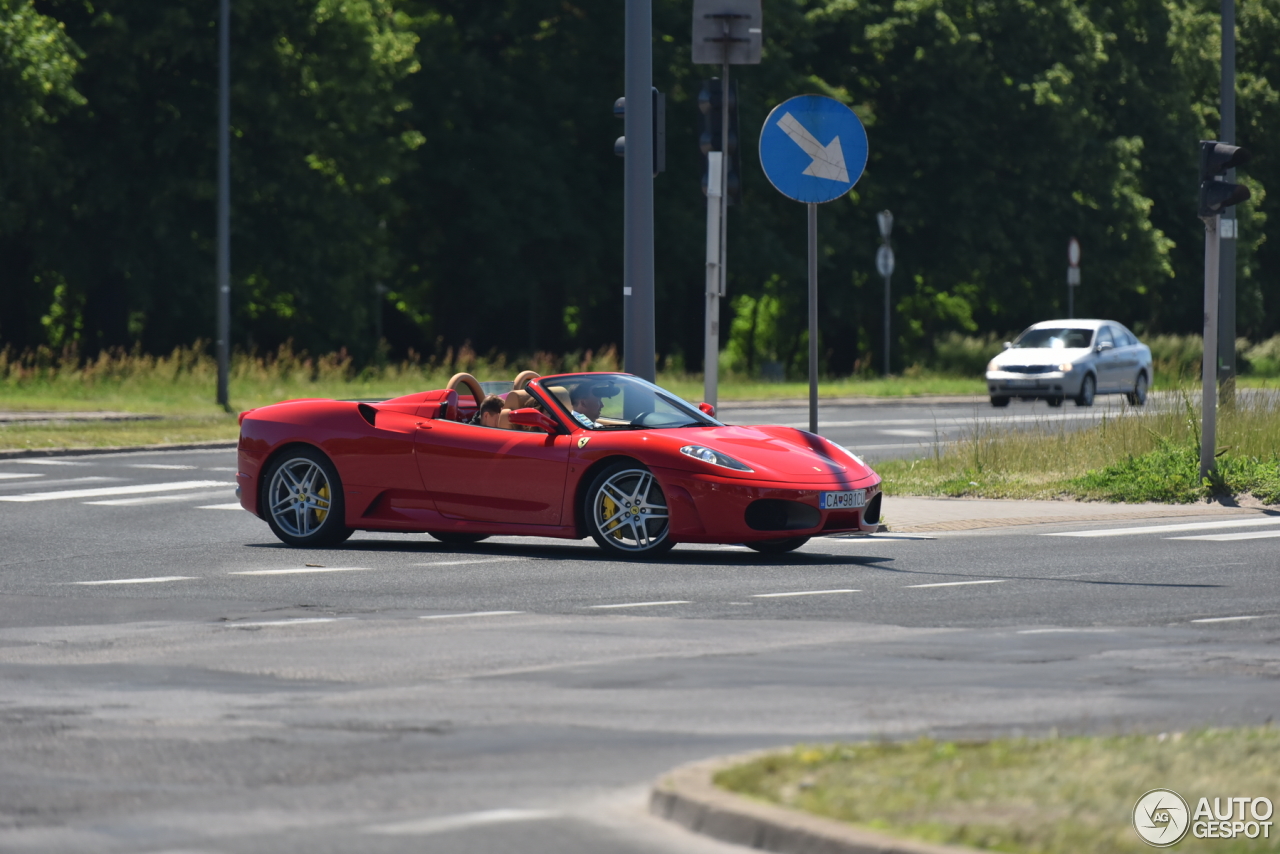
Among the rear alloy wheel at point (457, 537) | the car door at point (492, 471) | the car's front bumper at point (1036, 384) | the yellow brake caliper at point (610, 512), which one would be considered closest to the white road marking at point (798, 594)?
the yellow brake caliper at point (610, 512)

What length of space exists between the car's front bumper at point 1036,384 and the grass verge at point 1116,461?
46.0 feet

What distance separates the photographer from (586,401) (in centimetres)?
1460

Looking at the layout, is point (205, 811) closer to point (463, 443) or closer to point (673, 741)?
point (673, 741)

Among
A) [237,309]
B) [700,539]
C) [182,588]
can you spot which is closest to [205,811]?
[182,588]

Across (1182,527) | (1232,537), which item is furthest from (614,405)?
(1182,527)

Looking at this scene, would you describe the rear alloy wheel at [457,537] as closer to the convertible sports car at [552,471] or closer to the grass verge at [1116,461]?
the convertible sports car at [552,471]

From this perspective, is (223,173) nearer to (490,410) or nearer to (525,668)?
(490,410)

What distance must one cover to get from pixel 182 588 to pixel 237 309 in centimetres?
3870

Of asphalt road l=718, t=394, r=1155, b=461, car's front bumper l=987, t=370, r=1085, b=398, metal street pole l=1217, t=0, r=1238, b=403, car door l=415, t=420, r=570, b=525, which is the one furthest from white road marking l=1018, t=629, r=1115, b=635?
car's front bumper l=987, t=370, r=1085, b=398

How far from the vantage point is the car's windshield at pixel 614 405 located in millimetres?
14523

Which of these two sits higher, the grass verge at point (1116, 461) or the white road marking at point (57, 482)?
the grass verge at point (1116, 461)

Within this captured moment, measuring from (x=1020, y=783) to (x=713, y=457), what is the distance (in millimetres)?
7826

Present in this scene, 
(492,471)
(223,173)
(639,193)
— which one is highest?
(223,173)

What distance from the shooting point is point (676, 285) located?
58.0 m
